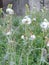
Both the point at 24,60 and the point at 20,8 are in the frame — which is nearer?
the point at 24,60

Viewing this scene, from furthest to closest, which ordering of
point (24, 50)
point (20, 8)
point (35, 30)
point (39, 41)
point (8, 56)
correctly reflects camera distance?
1. point (20, 8)
2. point (35, 30)
3. point (39, 41)
4. point (24, 50)
5. point (8, 56)

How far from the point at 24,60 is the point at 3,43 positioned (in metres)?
0.46

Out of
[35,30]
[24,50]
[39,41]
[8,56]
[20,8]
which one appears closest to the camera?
[8,56]

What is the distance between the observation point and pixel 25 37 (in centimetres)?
200

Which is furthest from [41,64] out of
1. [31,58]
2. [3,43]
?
[3,43]

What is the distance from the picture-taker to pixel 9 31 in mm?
1976

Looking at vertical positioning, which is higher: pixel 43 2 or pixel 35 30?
pixel 35 30

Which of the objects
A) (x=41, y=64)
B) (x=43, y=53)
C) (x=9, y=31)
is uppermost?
(x=9, y=31)

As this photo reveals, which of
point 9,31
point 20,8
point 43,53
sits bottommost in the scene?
point 20,8

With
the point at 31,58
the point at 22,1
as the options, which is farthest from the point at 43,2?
the point at 31,58

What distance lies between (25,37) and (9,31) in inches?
4.7

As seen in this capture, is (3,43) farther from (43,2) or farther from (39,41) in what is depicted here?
(43,2)

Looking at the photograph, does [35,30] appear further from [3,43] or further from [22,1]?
[22,1]

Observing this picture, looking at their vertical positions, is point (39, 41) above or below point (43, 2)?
above
